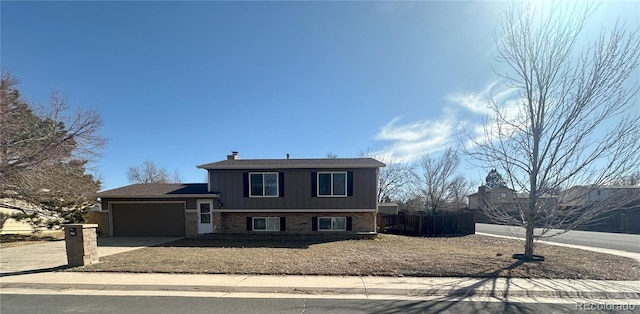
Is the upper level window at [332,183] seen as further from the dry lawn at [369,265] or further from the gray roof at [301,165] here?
the dry lawn at [369,265]

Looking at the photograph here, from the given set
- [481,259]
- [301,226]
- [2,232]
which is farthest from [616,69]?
[2,232]

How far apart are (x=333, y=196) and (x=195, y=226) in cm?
818

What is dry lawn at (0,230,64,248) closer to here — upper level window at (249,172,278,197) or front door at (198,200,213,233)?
front door at (198,200,213,233)

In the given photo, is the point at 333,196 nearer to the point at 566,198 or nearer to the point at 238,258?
the point at 238,258

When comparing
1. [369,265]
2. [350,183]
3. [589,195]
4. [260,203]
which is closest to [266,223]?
[260,203]

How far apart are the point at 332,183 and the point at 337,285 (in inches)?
397

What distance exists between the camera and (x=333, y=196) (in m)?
16.4

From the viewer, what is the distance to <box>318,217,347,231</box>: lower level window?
16766 mm

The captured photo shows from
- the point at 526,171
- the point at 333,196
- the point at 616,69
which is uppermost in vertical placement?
the point at 616,69

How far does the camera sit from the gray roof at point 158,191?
16.7 metres

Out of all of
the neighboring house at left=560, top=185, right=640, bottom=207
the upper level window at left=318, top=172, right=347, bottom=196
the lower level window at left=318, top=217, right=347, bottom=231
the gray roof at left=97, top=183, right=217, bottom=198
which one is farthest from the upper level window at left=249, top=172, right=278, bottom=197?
the neighboring house at left=560, top=185, right=640, bottom=207

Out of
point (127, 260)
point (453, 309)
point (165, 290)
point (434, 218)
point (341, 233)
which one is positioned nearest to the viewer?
point (453, 309)

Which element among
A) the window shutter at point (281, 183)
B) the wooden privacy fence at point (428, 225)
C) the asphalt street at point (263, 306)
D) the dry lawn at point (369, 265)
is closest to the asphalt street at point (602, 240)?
the dry lawn at point (369, 265)

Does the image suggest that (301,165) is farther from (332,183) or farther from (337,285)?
(337,285)
